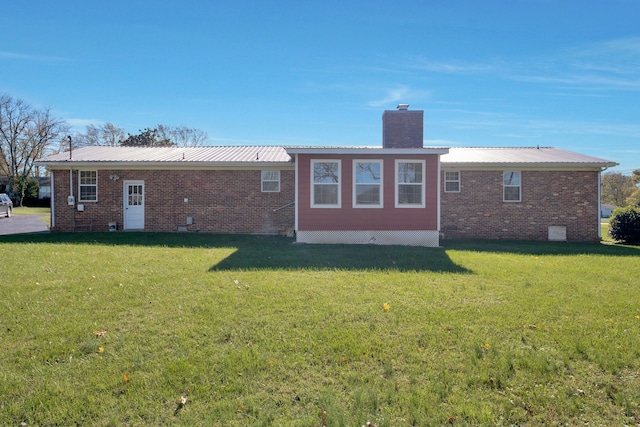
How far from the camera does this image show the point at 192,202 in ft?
47.5

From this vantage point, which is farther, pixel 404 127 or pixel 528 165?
pixel 528 165

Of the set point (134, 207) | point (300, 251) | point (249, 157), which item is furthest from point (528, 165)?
point (134, 207)

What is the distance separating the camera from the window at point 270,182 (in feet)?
47.4

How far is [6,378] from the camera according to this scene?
3.26 m

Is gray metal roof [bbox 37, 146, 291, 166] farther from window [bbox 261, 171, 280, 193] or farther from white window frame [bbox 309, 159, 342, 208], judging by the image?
white window frame [bbox 309, 159, 342, 208]

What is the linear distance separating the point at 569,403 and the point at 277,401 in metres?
2.32

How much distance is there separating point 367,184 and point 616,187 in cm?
5252

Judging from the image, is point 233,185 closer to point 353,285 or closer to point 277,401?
point 353,285

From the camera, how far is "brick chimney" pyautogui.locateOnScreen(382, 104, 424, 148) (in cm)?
1337

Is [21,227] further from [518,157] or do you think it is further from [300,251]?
[518,157]

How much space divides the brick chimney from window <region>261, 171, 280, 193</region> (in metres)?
4.41

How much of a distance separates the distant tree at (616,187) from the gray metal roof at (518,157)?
131ft

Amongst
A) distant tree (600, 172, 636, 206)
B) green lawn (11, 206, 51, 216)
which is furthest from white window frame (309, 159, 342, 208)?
distant tree (600, 172, 636, 206)

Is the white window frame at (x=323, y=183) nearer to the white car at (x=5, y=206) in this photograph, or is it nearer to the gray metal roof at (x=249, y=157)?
the gray metal roof at (x=249, y=157)
